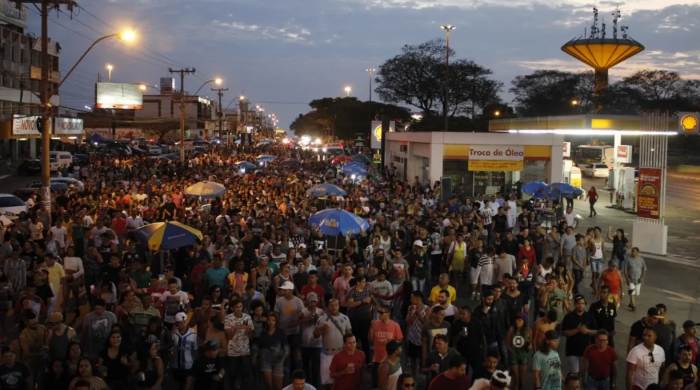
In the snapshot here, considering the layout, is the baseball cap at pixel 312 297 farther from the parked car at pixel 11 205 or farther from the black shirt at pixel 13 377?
the parked car at pixel 11 205

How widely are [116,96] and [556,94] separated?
86.1 metres

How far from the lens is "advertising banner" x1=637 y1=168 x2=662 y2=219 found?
66.0 ft

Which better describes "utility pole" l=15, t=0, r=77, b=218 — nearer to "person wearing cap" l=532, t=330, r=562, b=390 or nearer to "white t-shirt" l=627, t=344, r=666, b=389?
"person wearing cap" l=532, t=330, r=562, b=390

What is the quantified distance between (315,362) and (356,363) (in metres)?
1.63

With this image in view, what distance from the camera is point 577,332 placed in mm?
8250

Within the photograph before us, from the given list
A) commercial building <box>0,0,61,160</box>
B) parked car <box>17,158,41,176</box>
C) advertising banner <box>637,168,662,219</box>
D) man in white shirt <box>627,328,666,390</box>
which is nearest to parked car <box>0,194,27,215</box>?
advertising banner <box>637,168,662,219</box>

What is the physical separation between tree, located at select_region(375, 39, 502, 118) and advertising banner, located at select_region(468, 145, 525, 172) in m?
76.8

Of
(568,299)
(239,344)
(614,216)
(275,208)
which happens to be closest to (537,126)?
(614,216)

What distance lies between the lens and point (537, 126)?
42.5 m

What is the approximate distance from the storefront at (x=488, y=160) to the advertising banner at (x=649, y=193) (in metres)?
9.30

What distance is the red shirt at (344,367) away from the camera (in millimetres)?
7105

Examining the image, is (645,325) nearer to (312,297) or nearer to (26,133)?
(312,297)

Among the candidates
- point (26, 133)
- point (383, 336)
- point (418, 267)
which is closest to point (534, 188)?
point (418, 267)

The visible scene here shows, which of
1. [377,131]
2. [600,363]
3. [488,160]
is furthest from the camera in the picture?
[377,131]
